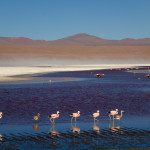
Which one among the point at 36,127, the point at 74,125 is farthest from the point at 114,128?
the point at 36,127

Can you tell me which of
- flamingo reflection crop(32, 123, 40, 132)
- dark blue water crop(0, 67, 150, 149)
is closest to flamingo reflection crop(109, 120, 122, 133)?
dark blue water crop(0, 67, 150, 149)

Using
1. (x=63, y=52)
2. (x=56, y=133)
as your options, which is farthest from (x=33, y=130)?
(x=63, y=52)

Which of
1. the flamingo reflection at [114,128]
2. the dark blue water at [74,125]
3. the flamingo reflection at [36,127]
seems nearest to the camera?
the dark blue water at [74,125]

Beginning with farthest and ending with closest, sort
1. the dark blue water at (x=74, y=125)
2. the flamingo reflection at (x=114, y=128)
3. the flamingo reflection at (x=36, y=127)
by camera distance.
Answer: the flamingo reflection at (x=36, y=127)
the flamingo reflection at (x=114, y=128)
the dark blue water at (x=74, y=125)

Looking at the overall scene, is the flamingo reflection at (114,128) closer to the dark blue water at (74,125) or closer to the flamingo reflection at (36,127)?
the dark blue water at (74,125)

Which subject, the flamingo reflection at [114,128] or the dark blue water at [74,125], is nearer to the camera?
the dark blue water at [74,125]

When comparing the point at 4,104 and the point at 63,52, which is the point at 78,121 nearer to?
the point at 4,104

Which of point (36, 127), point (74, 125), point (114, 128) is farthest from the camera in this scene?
point (74, 125)

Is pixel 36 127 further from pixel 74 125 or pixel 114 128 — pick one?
pixel 114 128

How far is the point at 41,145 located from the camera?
39.2ft

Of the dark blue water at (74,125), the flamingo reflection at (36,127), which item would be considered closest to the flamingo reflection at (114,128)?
the dark blue water at (74,125)

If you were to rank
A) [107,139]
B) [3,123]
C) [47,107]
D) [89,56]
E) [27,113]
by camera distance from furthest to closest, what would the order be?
[89,56] < [47,107] < [27,113] < [3,123] < [107,139]

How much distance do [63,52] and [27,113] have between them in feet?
487

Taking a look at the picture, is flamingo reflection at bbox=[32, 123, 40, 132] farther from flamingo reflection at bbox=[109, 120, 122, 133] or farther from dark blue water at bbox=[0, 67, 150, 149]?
flamingo reflection at bbox=[109, 120, 122, 133]
